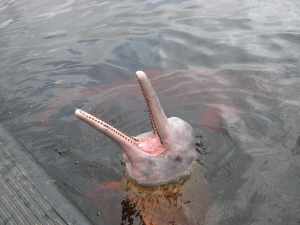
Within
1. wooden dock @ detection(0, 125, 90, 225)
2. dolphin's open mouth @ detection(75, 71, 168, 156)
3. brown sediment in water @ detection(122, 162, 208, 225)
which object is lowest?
brown sediment in water @ detection(122, 162, 208, 225)

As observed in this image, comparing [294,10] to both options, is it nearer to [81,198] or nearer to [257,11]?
[257,11]

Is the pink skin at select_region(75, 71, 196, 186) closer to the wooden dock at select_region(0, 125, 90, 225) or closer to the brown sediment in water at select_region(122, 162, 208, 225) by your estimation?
the brown sediment in water at select_region(122, 162, 208, 225)

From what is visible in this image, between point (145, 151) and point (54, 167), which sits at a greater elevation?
point (145, 151)

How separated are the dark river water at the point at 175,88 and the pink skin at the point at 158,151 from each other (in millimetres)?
344

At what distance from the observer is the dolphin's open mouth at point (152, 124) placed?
3846 millimetres

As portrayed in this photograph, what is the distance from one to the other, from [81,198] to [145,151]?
873 millimetres

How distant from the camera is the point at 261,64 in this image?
6.23m

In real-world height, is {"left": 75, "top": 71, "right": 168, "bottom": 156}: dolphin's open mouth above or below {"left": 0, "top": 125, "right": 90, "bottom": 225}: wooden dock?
above

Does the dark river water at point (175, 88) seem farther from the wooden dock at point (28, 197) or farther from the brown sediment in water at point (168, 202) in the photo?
the wooden dock at point (28, 197)

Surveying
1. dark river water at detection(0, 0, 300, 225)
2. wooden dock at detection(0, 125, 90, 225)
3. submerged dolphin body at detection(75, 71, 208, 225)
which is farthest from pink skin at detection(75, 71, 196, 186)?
wooden dock at detection(0, 125, 90, 225)

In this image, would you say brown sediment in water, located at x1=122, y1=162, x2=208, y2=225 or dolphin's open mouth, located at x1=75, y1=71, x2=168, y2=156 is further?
brown sediment in water, located at x1=122, y1=162, x2=208, y2=225

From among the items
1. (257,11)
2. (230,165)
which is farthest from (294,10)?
(230,165)

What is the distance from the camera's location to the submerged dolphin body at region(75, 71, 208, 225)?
13.5 feet

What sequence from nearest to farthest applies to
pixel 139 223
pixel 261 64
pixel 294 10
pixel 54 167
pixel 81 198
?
1. pixel 139 223
2. pixel 81 198
3. pixel 54 167
4. pixel 261 64
5. pixel 294 10
